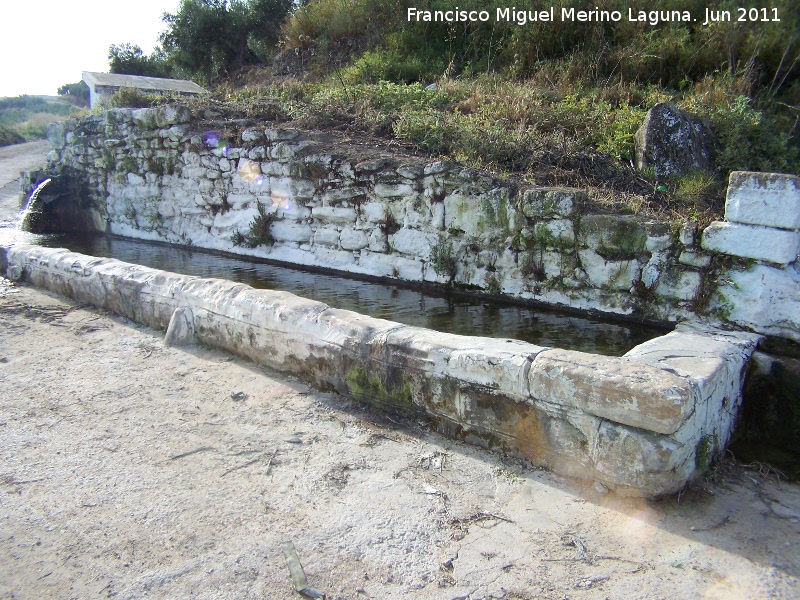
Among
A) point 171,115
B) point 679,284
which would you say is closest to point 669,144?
point 679,284

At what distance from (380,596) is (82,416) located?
79.8 inches

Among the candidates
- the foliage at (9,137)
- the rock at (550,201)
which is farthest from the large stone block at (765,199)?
the foliage at (9,137)

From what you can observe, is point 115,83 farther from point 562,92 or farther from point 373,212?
point 562,92

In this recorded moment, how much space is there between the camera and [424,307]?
16.2ft

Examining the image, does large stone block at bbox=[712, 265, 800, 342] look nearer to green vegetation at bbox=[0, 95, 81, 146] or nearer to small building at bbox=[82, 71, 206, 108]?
small building at bbox=[82, 71, 206, 108]

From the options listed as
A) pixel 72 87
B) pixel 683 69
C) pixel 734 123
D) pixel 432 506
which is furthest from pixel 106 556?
pixel 72 87

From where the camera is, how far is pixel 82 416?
3020 mm

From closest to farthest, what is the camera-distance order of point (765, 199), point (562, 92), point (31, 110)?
point (765, 199) < point (562, 92) < point (31, 110)

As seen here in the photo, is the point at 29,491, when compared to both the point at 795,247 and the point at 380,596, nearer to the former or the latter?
the point at 380,596

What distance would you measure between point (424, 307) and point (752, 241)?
2.47 metres

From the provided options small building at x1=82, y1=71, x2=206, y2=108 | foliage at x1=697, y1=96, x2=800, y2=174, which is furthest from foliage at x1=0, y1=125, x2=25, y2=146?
foliage at x1=697, y1=96, x2=800, y2=174

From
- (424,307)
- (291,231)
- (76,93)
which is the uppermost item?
(76,93)

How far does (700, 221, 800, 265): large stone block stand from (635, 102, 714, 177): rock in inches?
56.7

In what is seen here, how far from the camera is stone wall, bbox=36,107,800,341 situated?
3629mm
